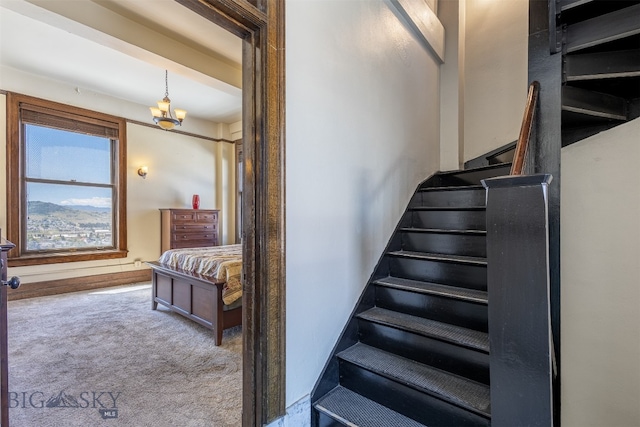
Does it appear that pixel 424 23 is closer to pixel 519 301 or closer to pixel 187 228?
pixel 519 301

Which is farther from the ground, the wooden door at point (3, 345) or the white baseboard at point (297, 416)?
the wooden door at point (3, 345)

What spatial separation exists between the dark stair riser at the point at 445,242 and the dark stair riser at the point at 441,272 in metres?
0.23

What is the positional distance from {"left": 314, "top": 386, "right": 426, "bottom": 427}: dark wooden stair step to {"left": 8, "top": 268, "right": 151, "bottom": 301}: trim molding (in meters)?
4.67

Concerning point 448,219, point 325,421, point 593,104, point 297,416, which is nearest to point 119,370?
point 297,416

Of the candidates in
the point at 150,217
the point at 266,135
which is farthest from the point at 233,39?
the point at 150,217

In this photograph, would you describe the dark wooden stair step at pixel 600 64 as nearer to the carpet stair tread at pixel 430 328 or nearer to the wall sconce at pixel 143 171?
the carpet stair tread at pixel 430 328

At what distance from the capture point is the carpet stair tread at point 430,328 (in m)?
1.62

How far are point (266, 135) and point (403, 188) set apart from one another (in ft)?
5.66

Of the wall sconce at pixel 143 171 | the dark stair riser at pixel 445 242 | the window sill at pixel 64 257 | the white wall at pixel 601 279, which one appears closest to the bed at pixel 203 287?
the dark stair riser at pixel 445 242

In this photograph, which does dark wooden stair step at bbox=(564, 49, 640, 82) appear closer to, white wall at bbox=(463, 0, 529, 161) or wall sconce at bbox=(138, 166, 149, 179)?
white wall at bbox=(463, 0, 529, 161)

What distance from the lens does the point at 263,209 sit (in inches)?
57.2

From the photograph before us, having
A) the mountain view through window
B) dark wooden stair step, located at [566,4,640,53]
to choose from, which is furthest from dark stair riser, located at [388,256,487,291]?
the mountain view through window

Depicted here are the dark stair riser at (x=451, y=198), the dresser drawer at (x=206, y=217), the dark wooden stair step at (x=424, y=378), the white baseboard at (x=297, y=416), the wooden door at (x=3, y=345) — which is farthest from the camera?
the dresser drawer at (x=206, y=217)

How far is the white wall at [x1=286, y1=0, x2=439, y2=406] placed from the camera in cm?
163
